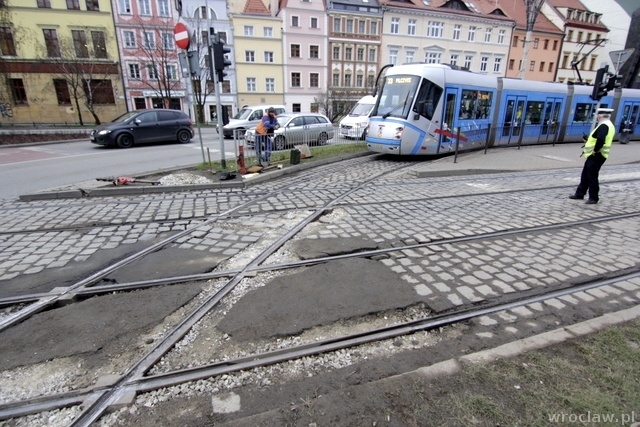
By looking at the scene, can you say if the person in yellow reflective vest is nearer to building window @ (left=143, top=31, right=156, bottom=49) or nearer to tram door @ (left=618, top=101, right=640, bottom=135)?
tram door @ (left=618, top=101, right=640, bottom=135)

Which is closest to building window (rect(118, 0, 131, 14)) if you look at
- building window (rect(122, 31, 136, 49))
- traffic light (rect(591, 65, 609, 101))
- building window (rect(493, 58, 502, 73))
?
building window (rect(122, 31, 136, 49))

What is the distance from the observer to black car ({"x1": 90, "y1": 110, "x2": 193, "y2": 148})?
1563 centimetres

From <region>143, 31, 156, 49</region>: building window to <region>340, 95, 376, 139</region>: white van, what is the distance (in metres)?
29.0

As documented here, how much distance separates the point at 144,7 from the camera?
124 ft

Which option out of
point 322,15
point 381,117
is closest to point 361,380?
point 381,117

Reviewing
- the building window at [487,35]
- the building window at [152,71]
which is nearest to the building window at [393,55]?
the building window at [487,35]

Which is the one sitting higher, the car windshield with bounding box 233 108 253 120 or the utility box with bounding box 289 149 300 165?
the car windshield with bounding box 233 108 253 120

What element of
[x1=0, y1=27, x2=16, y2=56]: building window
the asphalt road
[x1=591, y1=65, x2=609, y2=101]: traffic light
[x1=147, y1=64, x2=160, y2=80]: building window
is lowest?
the asphalt road

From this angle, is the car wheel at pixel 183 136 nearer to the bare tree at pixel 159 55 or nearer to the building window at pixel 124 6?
the bare tree at pixel 159 55

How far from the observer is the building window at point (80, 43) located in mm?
34781

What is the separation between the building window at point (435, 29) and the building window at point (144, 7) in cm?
3569

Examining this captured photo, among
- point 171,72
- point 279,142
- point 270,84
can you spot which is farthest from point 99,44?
point 279,142

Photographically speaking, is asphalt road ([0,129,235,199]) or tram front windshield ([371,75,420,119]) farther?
tram front windshield ([371,75,420,119])

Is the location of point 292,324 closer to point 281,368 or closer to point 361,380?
point 281,368
